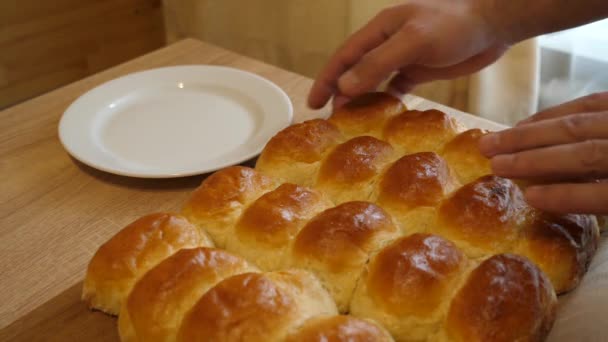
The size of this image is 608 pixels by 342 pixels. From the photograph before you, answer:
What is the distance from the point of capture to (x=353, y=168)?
3.03 feet

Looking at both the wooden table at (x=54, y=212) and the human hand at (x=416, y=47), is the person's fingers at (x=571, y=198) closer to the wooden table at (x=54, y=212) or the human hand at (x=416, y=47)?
the human hand at (x=416, y=47)

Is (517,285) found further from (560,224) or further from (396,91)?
(396,91)

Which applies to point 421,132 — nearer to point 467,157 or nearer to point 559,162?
point 467,157

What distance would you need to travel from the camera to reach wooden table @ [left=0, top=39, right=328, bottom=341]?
0.80 metres

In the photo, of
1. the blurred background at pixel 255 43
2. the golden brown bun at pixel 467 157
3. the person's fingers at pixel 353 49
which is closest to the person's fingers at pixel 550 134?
the golden brown bun at pixel 467 157

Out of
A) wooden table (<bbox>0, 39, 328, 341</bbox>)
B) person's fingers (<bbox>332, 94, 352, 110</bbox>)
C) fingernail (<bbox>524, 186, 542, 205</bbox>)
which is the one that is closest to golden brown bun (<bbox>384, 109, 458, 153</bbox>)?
person's fingers (<bbox>332, 94, 352, 110</bbox>)

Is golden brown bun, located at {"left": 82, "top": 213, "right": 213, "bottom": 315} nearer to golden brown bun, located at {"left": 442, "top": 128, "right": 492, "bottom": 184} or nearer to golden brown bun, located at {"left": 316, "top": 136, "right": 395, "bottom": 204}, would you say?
golden brown bun, located at {"left": 316, "top": 136, "right": 395, "bottom": 204}

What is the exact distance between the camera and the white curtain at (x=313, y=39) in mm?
1801

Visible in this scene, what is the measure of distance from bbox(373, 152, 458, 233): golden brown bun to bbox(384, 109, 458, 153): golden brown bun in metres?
0.10

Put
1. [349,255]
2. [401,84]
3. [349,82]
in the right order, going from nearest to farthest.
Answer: [349,255] < [349,82] < [401,84]

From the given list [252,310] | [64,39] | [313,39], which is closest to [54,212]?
[252,310]

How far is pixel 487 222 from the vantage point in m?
0.79

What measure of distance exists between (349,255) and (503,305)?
19 cm

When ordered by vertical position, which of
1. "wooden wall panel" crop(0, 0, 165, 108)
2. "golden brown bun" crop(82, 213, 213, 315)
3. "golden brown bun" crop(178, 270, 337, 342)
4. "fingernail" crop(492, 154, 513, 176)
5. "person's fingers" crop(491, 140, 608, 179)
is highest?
"person's fingers" crop(491, 140, 608, 179)
